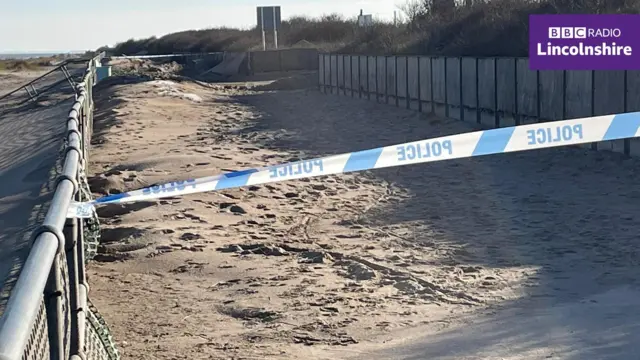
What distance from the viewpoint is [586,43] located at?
22344 mm

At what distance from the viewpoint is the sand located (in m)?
7.18

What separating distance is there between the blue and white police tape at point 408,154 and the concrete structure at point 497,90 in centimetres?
918

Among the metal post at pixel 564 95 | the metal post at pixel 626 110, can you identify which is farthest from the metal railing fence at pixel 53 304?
the metal post at pixel 564 95

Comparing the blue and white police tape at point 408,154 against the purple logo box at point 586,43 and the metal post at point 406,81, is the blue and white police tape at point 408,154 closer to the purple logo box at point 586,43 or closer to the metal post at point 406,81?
the purple logo box at point 586,43

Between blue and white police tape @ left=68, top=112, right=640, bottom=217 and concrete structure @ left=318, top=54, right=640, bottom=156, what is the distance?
9183mm

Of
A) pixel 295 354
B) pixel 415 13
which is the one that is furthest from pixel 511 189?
pixel 415 13

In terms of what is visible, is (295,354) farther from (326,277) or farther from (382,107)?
(382,107)

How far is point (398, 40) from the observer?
44.7 m

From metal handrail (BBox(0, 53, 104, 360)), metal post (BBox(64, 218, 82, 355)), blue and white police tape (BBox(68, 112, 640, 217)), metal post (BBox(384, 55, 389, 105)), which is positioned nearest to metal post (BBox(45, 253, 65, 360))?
metal handrail (BBox(0, 53, 104, 360))

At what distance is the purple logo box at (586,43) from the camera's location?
1986cm

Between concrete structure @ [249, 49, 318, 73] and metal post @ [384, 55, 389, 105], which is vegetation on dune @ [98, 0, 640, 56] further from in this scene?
concrete structure @ [249, 49, 318, 73]

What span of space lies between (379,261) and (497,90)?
A: 12.6 metres

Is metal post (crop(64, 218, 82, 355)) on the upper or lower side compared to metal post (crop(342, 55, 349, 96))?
upper

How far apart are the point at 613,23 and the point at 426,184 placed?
10.3m
